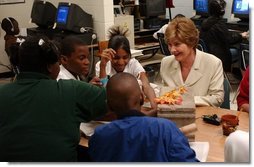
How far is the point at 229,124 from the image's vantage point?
1.54 m

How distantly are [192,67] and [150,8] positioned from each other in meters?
1.85

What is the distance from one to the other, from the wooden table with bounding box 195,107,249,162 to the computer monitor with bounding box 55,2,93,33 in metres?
2.11

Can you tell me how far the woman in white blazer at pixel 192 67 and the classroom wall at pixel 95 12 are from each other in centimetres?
77

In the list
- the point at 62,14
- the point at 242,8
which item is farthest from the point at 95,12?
the point at 242,8

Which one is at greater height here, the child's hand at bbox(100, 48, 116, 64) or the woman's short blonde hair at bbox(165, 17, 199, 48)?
the woman's short blonde hair at bbox(165, 17, 199, 48)

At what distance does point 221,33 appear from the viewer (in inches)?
141

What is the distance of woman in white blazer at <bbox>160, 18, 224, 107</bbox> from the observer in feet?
6.44

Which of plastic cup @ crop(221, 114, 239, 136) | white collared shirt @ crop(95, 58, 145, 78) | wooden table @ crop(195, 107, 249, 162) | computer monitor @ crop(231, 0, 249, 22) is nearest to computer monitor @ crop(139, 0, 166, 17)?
computer monitor @ crop(231, 0, 249, 22)

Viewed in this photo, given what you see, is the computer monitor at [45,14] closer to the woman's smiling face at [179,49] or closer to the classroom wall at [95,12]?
the classroom wall at [95,12]

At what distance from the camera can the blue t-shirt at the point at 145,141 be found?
113cm

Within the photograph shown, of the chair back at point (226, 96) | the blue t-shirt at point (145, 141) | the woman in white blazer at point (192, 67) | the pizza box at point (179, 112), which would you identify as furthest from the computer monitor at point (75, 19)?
the blue t-shirt at point (145, 141)

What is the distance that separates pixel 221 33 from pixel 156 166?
8.61 feet

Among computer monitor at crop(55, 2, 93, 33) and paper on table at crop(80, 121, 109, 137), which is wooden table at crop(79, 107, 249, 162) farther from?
computer monitor at crop(55, 2, 93, 33)

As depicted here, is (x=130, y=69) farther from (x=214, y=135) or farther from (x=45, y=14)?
(x=45, y=14)
